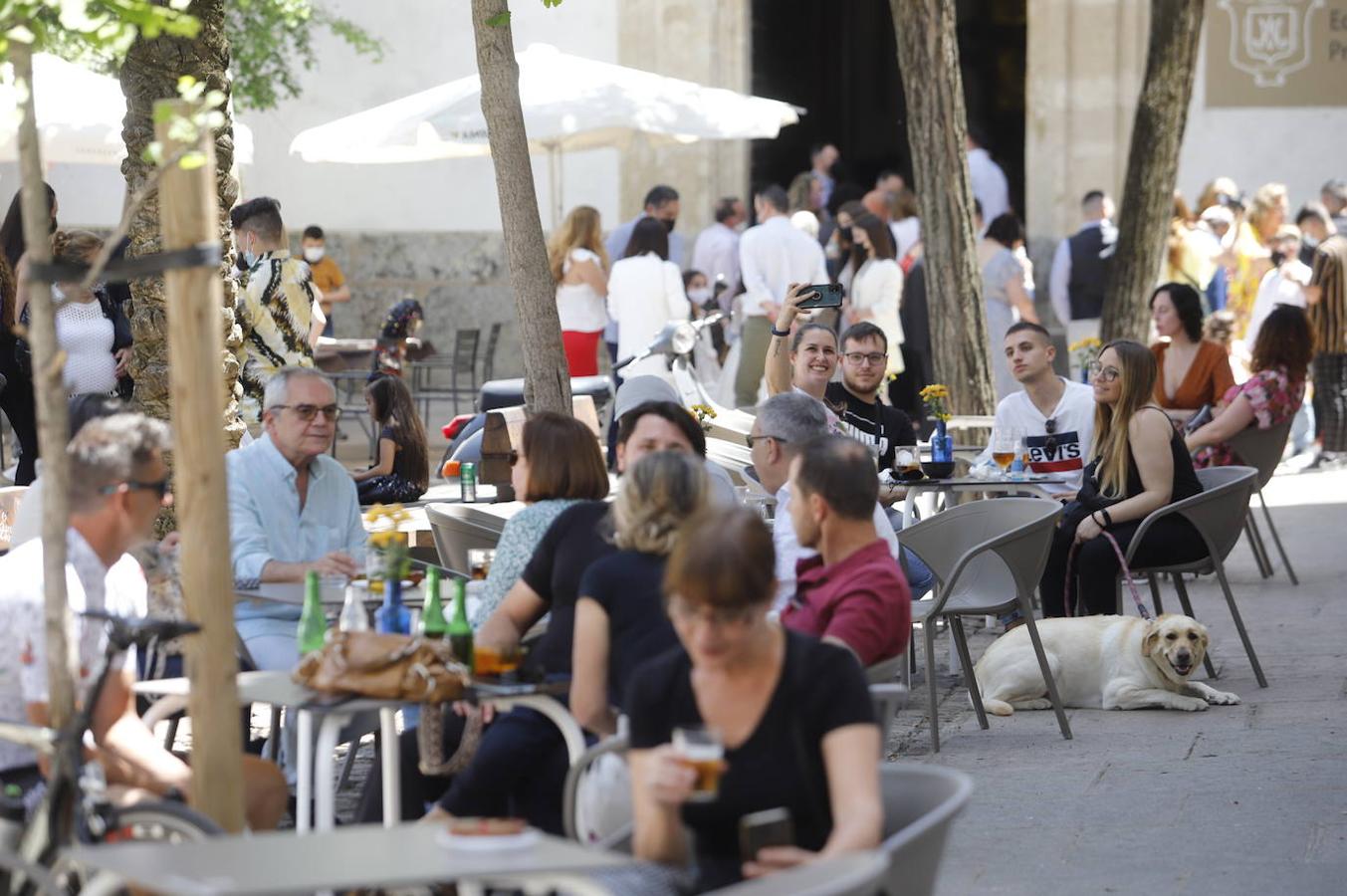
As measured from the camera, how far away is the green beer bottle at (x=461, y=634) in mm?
4645

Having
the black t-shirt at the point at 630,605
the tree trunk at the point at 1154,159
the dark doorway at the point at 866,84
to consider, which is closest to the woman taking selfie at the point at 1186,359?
the tree trunk at the point at 1154,159

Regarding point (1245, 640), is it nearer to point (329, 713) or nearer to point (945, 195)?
point (945, 195)

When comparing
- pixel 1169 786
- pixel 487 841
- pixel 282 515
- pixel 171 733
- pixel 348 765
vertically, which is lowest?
pixel 1169 786

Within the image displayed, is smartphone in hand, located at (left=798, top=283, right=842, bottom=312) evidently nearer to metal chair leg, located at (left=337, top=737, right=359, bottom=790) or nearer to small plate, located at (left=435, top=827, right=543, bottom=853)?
metal chair leg, located at (left=337, top=737, right=359, bottom=790)

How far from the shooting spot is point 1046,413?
27.5 feet

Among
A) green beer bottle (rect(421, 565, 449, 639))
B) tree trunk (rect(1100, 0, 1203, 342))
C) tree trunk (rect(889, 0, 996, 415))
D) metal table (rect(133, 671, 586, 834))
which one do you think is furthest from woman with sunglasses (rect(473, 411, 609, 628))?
tree trunk (rect(1100, 0, 1203, 342))

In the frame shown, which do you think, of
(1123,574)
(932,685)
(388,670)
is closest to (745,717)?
(388,670)

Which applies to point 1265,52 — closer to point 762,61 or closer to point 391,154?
point 762,61

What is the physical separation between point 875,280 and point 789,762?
33.8 feet

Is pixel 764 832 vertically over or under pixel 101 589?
under

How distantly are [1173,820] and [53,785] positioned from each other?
333 centimetres

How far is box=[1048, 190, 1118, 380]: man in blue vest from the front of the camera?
15422 mm

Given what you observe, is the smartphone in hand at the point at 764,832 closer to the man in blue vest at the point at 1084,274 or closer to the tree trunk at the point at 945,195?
the tree trunk at the point at 945,195

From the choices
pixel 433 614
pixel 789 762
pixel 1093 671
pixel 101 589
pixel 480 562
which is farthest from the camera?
pixel 1093 671
